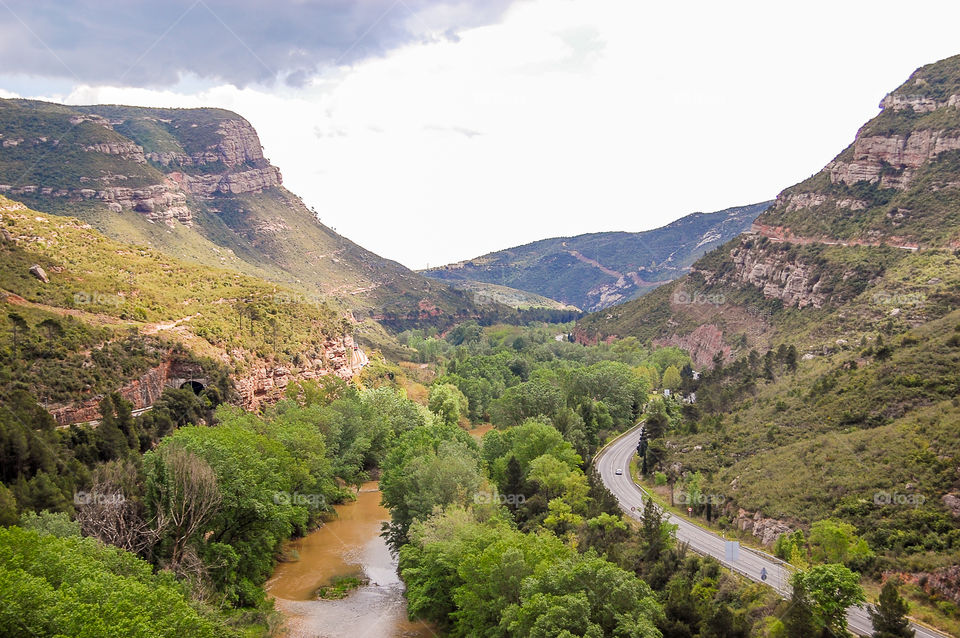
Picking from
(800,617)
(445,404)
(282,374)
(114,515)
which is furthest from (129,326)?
(800,617)

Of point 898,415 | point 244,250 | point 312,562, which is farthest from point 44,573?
point 244,250

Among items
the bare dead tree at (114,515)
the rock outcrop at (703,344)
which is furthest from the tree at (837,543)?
the rock outcrop at (703,344)

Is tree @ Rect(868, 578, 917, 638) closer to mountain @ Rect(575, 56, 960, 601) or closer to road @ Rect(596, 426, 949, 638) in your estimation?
road @ Rect(596, 426, 949, 638)

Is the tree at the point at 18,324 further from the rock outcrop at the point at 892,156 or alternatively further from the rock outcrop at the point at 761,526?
the rock outcrop at the point at 892,156

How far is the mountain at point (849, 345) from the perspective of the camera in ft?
139

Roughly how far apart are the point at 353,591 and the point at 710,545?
2659cm

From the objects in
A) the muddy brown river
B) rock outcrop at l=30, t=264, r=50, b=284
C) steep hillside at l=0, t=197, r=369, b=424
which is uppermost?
rock outcrop at l=30, t=264, r=50, b=284

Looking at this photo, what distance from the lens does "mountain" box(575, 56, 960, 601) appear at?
4241 cm

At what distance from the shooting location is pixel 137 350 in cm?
6178

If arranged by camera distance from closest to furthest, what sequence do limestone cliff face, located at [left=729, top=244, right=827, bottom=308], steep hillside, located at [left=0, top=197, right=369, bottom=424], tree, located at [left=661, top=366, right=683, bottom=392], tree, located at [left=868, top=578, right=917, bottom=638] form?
tree, located at [left=868, top=578, right=917, bottom=638]
steep hillside, located at [left=0, top=197, right=369, bottom=424]
limestone cliff face, located at [left=729, top=244, right=827, bottom=308]
tree, located at [left=661, top=366, right=683, bottom=392]

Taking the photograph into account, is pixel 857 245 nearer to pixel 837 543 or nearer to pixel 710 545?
pixel 710 545

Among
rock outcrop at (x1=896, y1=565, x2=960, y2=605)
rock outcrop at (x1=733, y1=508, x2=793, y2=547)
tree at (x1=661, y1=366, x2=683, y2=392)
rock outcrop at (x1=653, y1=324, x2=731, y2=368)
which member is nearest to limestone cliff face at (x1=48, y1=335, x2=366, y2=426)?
rock outcrop at (x1=733, y1=508, x2=793, y2=547)

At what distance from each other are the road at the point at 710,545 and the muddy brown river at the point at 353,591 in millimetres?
19397

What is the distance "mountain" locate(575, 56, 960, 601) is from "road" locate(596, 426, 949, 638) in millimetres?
3354
